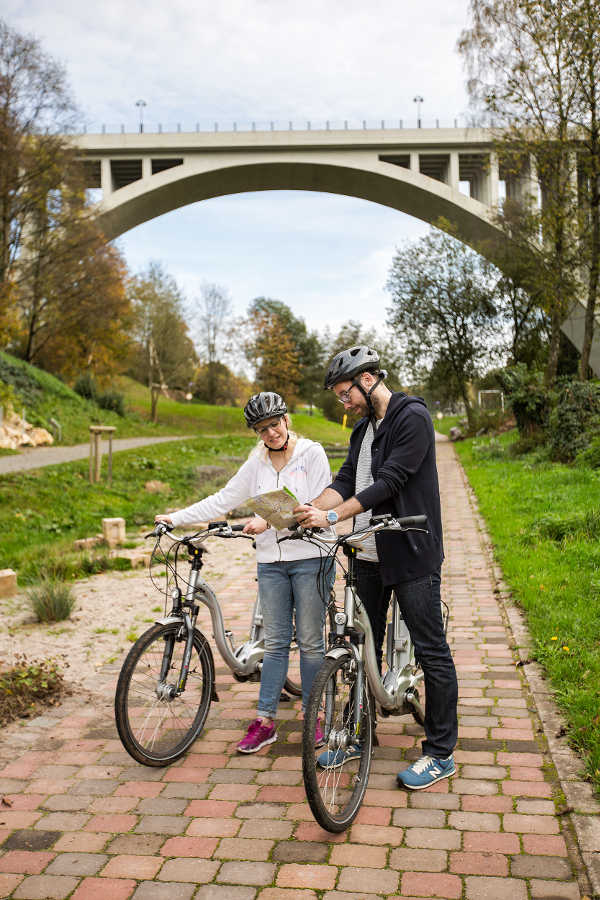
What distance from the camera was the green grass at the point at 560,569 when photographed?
4.44 m

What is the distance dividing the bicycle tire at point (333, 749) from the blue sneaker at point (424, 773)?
271mm

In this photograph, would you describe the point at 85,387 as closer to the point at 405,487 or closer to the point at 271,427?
the point at 271,427

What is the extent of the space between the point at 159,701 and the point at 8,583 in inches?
172

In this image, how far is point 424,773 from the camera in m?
3.72

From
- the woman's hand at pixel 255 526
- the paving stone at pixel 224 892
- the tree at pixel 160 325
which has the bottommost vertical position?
the paving stone at pixel 224 892

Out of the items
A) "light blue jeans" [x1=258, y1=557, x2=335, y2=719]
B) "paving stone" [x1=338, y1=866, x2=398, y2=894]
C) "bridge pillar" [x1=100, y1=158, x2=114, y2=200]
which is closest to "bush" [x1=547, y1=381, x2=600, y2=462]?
"light blue jeans" [x1=258, y1=557, x2=335, y2=719]

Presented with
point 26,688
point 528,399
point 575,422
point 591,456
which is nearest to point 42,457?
point 528,399

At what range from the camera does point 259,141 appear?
1551 inches

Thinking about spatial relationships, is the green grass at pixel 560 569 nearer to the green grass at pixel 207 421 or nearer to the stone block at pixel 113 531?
the stone block at pixel 113 531

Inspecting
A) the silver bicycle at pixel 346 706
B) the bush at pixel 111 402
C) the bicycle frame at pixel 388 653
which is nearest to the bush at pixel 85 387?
the bush at pixel 111 402

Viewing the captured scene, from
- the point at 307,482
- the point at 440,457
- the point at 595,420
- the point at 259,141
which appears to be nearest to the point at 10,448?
the point at 440,457

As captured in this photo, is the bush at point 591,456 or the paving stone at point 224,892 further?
the bush at point 591,456

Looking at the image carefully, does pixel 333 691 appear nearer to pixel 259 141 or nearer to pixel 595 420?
pixel 595 420

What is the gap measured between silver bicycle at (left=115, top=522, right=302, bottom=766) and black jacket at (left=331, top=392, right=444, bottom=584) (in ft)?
2.53
